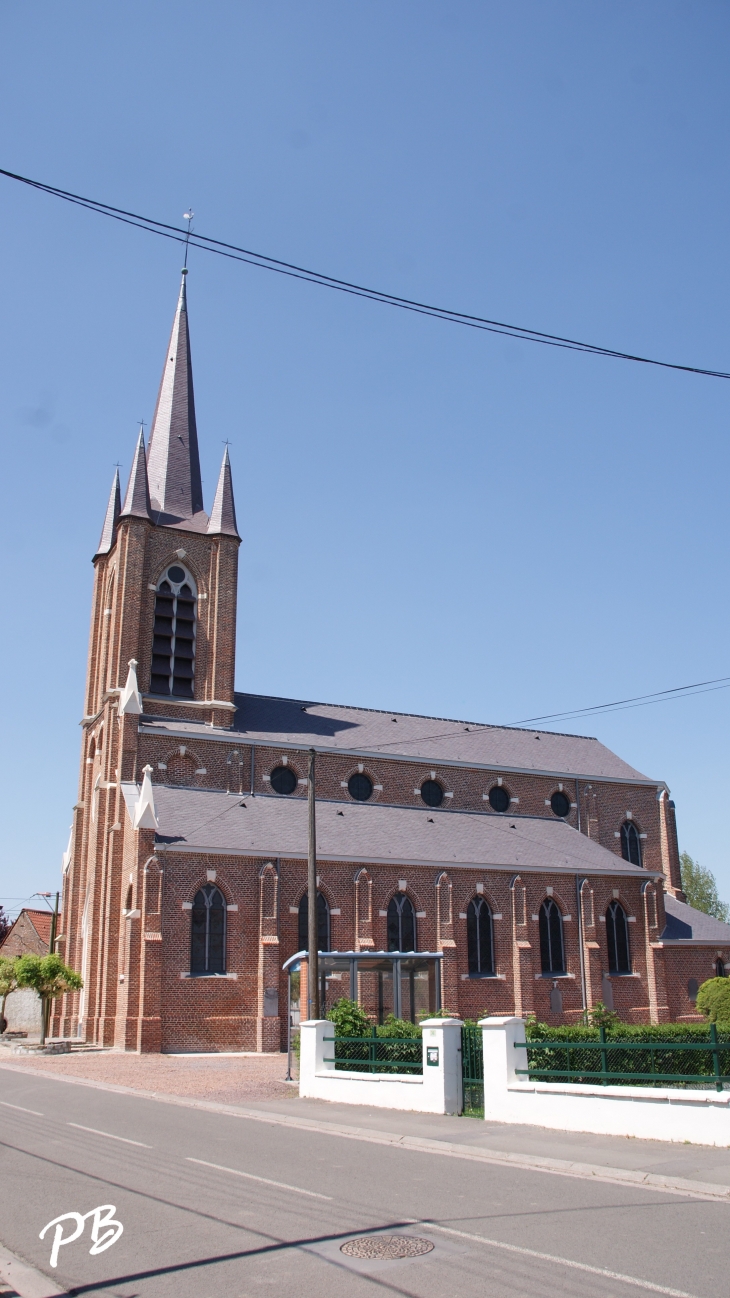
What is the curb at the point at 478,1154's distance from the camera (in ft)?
33.6

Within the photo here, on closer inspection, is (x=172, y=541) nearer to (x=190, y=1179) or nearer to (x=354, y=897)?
(x=354, y=897)

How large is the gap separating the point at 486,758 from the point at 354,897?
42.0 ft

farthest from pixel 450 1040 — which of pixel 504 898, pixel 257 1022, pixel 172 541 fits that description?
pixel 172 541

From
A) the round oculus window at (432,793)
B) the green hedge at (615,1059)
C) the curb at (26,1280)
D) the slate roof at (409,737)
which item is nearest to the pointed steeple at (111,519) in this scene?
the slate roof at (409,737)

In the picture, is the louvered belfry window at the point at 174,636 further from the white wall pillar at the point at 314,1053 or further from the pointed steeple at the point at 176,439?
the white wall pillar at the point at 314,1053

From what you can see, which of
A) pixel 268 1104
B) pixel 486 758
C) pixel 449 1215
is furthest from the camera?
pixel 486 758

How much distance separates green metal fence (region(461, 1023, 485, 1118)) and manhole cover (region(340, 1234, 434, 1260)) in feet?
26.6

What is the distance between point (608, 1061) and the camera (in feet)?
51.7

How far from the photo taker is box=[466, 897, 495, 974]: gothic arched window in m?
36.8

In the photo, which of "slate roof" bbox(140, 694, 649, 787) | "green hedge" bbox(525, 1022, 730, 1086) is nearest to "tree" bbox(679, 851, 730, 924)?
"slate roof" bbox(140, 694, 649, 787)

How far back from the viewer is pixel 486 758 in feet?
150

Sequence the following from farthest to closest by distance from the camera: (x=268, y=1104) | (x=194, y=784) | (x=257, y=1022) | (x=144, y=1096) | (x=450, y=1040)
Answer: (x=194, y=784), (x=257, y=1022), (x=144, y=1096), (x=268, y=1104), (x=450, y=1040)

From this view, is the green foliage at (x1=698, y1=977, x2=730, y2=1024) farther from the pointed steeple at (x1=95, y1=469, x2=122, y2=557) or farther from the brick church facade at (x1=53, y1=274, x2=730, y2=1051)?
the pointed steeple at (x1=95, y1=469, x2=122, y2=557)

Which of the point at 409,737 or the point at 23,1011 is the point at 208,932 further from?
the point at 23,1011
